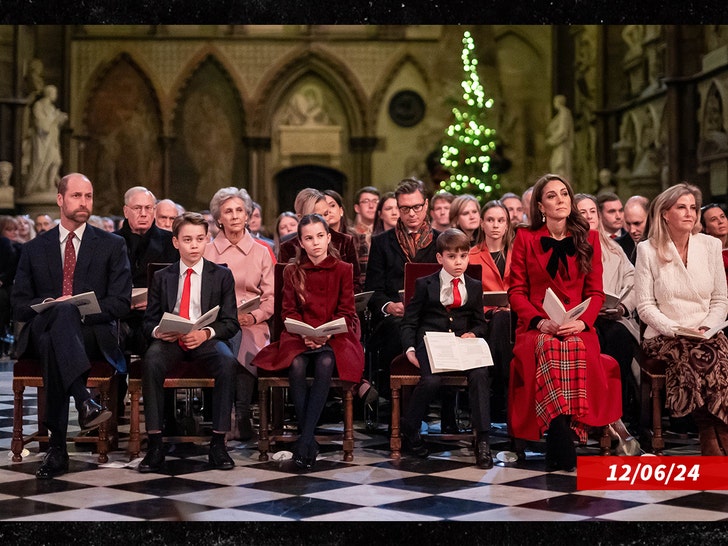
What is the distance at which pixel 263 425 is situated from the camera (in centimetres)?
588

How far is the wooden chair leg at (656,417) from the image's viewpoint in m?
5.86

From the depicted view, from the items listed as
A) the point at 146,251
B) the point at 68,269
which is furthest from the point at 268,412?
the point at 146,251

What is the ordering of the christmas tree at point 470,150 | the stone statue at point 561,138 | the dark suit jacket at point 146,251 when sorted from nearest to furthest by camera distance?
the dark suit jacket at point 146,251
the christmas tree at point 470,150
the stone statue at point 561,138

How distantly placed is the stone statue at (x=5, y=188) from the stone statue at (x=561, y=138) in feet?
27.1

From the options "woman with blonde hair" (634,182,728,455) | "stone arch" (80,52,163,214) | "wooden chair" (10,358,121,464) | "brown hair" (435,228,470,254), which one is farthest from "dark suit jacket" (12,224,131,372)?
"stone arch" (80,52,163,214)

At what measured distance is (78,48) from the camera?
56.2 feet

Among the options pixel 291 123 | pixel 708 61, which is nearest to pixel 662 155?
pixel 708 61

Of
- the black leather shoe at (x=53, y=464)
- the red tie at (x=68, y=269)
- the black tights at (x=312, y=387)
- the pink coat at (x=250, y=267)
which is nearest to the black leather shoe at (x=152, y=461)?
the black leather shoe at (x=53, y=464)

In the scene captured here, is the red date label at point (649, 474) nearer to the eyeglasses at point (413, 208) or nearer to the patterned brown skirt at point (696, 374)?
the patterned brown skirt at point (696, 374)

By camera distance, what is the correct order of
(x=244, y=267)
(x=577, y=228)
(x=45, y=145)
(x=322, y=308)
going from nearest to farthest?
1. (x=577, y=228)
2. (x=322, y=308)
3. (x=244, y=267)
4. (x=45, y=145)

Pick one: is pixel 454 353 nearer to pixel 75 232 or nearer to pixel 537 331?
pixel 537 331

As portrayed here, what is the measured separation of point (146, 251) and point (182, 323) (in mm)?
1618

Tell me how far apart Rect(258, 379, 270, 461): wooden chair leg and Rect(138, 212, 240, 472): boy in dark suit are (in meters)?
0.24

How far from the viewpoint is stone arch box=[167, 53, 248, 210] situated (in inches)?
690
